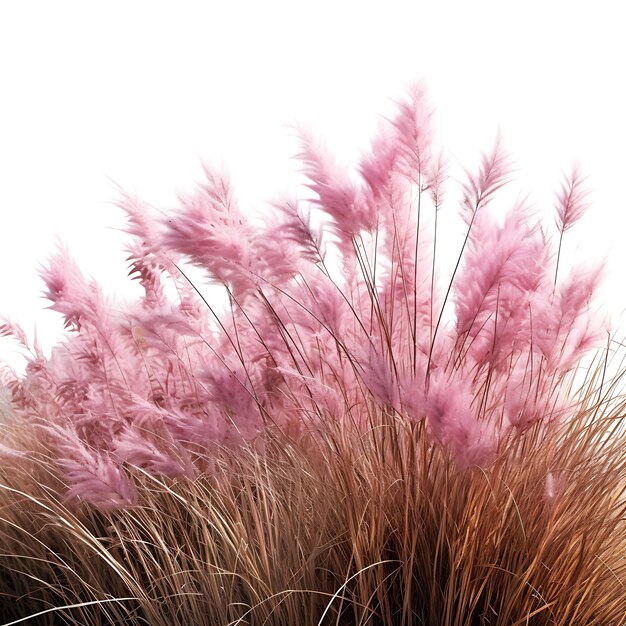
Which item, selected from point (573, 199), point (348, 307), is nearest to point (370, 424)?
point (348, 307)

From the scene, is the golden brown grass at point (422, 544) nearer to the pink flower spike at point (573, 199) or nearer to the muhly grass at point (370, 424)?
the muhly grass at point (370, 424)

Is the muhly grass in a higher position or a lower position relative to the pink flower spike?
lower

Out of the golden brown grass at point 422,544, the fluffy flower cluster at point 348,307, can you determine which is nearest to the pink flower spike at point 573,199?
the fluffy flower cluster at point 348,307

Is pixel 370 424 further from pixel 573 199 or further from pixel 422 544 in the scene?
pixel 573 199

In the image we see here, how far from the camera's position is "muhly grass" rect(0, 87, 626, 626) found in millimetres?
1357

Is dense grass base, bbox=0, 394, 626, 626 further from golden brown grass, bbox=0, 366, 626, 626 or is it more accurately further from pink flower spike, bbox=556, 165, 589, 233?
pink flower spike, bbox=556, 165, 589, 233

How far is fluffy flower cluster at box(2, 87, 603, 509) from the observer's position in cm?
145

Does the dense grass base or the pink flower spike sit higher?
the pink flower spike

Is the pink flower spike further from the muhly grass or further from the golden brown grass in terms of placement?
the golden brown grass

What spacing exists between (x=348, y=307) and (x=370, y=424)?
236 millimetres

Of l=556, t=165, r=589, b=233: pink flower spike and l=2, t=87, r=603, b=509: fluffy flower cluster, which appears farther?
l=556, t=165, r=589, b=233: pink flower spike

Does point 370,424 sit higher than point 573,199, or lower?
lower

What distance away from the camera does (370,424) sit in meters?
1.54

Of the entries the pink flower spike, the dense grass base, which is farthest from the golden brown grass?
A: the pink flower spike
